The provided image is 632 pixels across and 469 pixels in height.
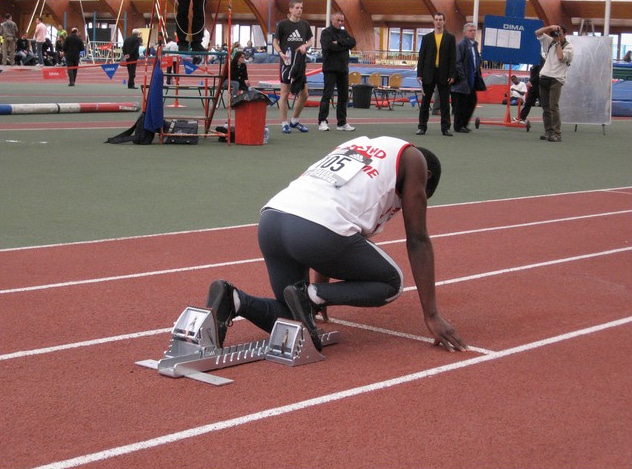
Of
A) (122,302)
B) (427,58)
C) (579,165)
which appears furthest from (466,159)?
(122,302)

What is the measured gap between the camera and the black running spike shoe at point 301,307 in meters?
4.96

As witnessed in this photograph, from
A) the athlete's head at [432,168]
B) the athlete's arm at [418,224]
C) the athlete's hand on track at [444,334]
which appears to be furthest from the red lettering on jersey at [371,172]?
the athlete's hand on track at [444,334]

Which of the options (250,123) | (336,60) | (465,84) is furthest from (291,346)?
(465,84)

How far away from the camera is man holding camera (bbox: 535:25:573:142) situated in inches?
704

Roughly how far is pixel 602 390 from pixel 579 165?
420 inches

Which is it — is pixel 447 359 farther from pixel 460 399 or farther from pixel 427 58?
pixel 427 58

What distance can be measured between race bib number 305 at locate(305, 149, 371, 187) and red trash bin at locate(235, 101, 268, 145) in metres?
10.4

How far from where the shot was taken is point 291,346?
16.0 feet

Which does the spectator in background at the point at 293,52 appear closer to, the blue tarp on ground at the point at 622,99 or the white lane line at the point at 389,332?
the white lane line at the point at 389,332

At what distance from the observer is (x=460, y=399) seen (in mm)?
4461

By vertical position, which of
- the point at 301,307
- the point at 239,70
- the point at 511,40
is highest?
the point at 511,40

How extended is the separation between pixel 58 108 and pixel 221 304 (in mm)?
17229

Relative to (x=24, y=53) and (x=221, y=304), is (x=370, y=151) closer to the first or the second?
(x=221, y=304)

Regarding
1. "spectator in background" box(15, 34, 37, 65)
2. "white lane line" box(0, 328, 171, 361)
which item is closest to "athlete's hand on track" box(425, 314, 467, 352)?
"white lane line" box(0, 328, 171, 361)
